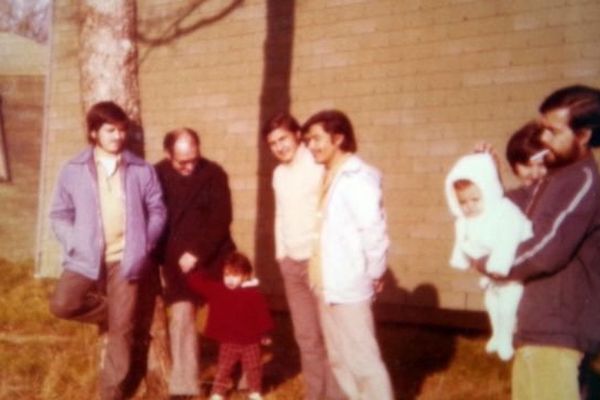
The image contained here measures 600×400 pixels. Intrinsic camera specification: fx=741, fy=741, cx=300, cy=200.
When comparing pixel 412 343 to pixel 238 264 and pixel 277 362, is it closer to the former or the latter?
pixel 277 362

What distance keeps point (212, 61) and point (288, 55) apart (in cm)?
112

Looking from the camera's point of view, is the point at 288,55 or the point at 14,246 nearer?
the point at 288,55

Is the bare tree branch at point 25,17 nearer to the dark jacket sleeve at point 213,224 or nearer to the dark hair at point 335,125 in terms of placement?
the dark jacket sleeve at point 213,224

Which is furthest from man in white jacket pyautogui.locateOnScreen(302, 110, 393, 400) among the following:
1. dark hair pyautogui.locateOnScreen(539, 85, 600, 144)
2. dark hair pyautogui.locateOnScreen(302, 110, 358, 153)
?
dark hair pyautogui.locateOnScreen(539, 85, 600, 144)

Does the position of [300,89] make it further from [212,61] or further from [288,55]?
[212,61]

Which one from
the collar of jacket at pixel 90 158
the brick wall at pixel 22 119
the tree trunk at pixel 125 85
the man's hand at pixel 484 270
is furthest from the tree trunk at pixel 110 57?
the brick wall at pixel 22 119

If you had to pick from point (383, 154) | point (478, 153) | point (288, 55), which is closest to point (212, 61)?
point (288, 55)

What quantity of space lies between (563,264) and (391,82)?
4935 mm

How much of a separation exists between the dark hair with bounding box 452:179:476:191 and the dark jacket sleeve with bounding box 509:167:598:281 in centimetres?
54

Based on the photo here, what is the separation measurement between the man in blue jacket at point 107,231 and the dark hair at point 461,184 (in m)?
2.21

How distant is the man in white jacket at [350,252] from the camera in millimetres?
4211

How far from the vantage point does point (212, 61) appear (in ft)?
29.5

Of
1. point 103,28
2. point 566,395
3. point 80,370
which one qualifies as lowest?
point 80,370

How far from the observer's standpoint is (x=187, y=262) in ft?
17.2
